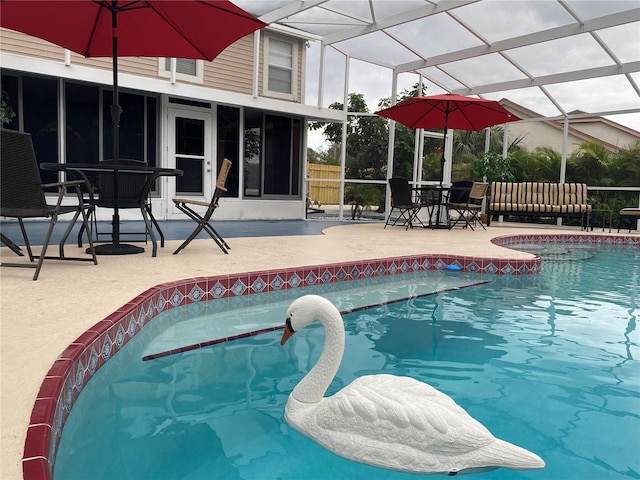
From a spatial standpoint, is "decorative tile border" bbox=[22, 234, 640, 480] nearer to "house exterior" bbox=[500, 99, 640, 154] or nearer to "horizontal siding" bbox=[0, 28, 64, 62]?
"horizontal siding" bbox=[0, 28, 64, 62]

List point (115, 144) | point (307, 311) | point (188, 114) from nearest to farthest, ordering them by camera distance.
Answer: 1. point (307, 311)
2. point (115, 144)
3. point (188, 114)

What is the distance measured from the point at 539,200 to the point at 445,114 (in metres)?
3.44

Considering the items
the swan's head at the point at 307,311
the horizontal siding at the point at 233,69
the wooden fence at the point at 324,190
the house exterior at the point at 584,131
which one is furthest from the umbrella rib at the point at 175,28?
the house exterior at the point at 584,131

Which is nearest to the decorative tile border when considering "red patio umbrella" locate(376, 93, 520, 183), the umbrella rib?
the umbrella rib

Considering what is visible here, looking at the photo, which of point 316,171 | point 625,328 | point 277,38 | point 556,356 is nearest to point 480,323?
point 556,356

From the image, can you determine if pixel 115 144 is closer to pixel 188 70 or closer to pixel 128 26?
pixel 128 26

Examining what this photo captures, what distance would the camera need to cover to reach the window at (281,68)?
1088 cm

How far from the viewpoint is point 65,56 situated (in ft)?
25.6

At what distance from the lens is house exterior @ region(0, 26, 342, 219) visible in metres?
8.10

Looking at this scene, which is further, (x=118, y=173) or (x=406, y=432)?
(x=118, y=173)

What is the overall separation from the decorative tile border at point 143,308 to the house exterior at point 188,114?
5.95 meters

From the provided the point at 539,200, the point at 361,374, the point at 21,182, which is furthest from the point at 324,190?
the point at 361,374

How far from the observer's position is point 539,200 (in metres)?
11.1

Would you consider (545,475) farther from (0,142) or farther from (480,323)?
(0,142)
